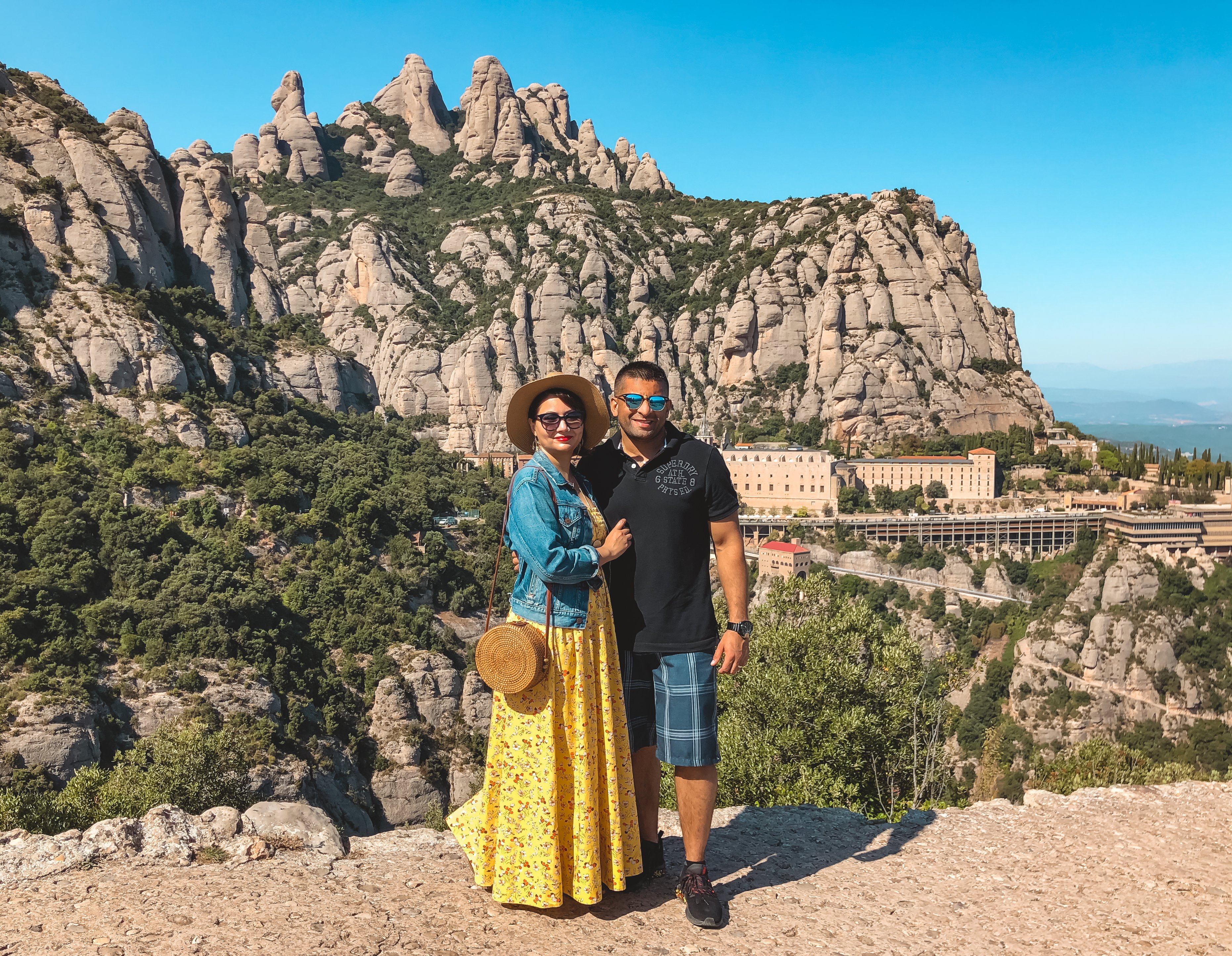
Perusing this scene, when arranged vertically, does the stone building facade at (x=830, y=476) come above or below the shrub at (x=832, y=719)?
above

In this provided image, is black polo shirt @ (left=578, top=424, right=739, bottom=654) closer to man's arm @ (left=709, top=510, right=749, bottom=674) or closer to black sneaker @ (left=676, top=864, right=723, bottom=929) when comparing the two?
man's arm @ (left=709, top=510, right=749, bottom=674)

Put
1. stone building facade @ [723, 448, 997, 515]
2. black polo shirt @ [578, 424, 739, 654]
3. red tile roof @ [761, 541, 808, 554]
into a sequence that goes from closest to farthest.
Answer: black polo shirt @ [578, 424, 739, 654] → red tile roof @ [761, 541, 808, 554] → stone building facade @ [723, 448, 997, 515]

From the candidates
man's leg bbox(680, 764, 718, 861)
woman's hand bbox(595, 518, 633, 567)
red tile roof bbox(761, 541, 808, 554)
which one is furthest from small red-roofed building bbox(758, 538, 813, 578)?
woman's hand bbox(595, 518, 633, 567)

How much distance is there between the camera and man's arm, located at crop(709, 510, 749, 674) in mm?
5234

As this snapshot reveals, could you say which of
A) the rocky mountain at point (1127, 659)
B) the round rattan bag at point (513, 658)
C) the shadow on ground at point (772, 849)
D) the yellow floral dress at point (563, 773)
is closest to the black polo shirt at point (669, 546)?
the yellow floral dress at point (563, 773)

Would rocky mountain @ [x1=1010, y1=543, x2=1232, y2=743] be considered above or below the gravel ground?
below

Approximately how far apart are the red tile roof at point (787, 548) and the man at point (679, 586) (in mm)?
60781

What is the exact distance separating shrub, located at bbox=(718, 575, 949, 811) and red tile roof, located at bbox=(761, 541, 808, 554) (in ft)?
168

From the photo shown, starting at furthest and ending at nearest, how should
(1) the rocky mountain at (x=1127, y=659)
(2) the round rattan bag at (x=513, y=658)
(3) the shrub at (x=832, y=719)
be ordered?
(1) the rocky mountain at (x=1127, y=659) → (3) the shrub at (x=832, y=719) → (2) the round rattan bag at (x=513, y=658)

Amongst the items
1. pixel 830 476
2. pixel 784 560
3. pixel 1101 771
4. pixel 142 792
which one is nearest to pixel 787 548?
pixel 784 560

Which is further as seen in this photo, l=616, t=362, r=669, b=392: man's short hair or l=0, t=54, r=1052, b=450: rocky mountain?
l=0, t=54, r=1052, b=450: rocky mountain

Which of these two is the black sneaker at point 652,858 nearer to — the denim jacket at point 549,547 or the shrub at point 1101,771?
the denim jacket at point 549,547

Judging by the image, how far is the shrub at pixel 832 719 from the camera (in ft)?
37.8

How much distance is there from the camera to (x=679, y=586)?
5191 mm
